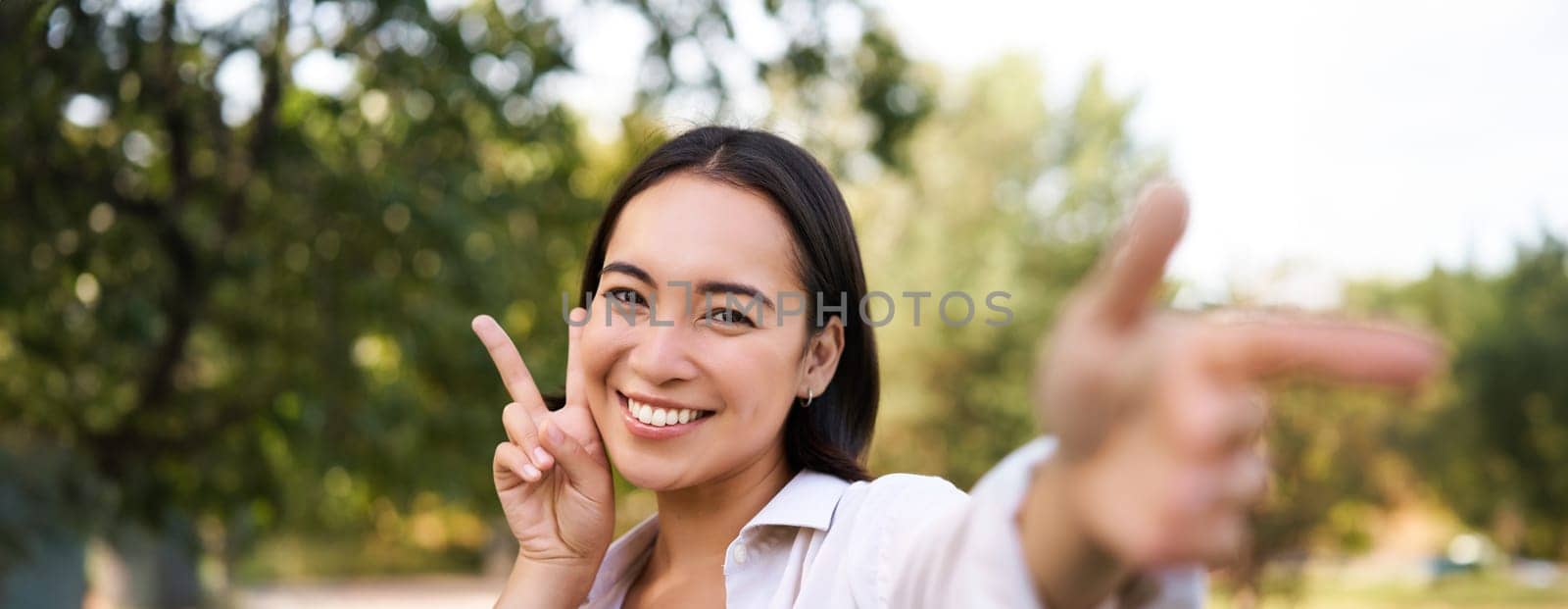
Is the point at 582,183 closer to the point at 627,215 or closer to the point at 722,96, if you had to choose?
the point at 722,96

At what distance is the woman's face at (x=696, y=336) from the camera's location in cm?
190

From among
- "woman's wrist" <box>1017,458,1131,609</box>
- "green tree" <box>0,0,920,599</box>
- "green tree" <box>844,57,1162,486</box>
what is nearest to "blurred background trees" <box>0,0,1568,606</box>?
"green tree" <box>0,0,920,599</box>

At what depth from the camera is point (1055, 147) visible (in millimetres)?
24922

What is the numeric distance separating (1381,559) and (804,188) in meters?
45.0

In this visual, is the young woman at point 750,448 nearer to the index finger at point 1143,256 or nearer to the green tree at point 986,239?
the index finger at point 1143,256

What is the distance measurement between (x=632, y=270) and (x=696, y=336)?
5.6 inches

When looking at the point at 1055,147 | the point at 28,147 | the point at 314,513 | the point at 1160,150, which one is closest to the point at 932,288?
the point at 1055,147

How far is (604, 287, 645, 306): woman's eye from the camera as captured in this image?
1963 millimetres

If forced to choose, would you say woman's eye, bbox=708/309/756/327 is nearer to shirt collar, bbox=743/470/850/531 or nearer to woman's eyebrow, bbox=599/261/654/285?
woman's eyebrow, bbox=599/261/654/285

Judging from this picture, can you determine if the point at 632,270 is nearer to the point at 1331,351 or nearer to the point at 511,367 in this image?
the point at 511,367

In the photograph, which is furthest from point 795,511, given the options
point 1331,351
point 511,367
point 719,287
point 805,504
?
point 1331,351

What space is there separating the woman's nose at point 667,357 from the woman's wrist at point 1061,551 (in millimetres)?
721

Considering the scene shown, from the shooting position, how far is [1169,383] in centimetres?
103

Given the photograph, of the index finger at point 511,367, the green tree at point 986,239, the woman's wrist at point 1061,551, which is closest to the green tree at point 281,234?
the index finger at point 511,367
